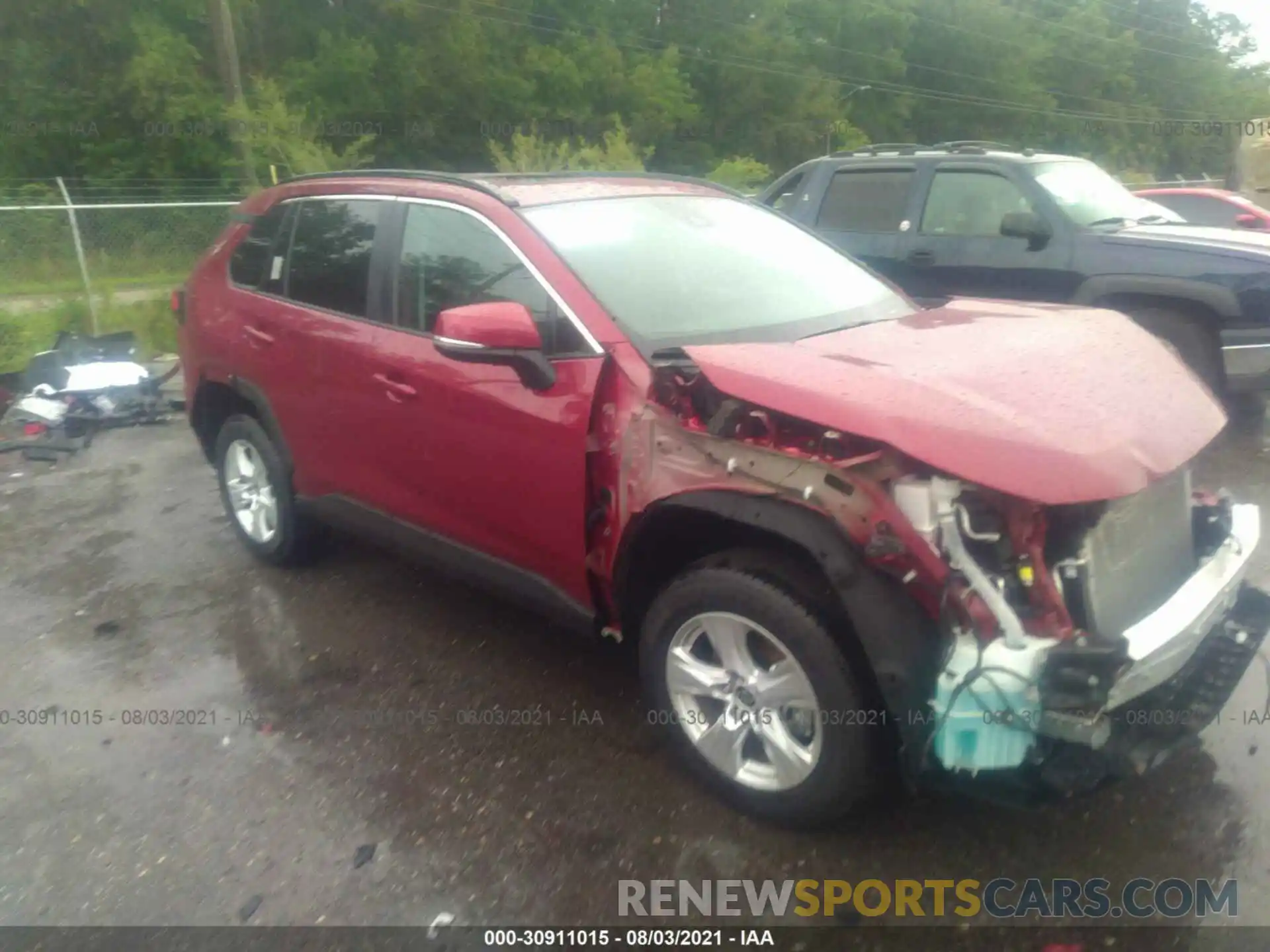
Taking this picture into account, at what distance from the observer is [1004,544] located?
97.6 inches

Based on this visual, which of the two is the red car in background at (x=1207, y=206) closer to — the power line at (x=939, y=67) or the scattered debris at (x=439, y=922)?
the scattered debris at (x=439, y=922)

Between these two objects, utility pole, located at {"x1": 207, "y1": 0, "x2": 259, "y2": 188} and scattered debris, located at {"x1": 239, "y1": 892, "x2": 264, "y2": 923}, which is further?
utility pole, located at {"x1": 207, "y1": 0, "x2": 259, "y2": 188}

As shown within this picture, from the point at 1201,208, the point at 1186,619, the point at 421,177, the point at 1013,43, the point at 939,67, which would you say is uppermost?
the point at 1013,43

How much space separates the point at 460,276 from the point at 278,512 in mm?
1777

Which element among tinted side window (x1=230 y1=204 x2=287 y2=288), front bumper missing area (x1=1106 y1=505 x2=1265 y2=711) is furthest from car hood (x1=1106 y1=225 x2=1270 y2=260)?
tinted side window (x1=230 y1=204 x2=287 y2=288)

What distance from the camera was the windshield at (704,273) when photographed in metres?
3.39

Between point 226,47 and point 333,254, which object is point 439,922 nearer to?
point 333,254

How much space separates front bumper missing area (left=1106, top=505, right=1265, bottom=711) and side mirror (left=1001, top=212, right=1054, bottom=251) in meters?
3.96

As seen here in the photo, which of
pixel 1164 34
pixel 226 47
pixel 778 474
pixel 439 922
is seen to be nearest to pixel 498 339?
pixel 778 474

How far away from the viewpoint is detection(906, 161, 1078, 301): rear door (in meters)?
6.80

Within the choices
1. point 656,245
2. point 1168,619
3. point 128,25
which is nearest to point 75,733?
point 656,245

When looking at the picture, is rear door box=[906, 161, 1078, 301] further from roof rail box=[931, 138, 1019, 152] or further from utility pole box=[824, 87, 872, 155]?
utility pole box=[824, 87, 872, 155]

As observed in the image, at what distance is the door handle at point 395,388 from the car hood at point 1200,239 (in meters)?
4.97

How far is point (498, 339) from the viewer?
3.14 m
